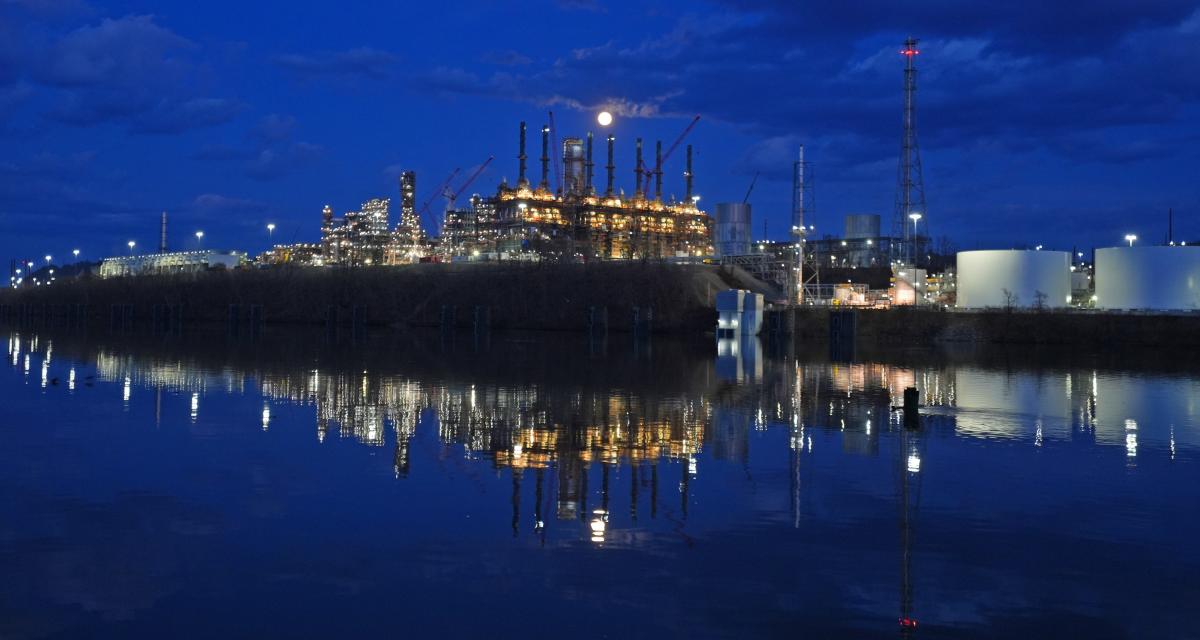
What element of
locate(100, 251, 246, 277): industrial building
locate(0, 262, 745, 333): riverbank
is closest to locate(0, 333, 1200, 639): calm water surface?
locate(0, 262, 745, 333): riverbank

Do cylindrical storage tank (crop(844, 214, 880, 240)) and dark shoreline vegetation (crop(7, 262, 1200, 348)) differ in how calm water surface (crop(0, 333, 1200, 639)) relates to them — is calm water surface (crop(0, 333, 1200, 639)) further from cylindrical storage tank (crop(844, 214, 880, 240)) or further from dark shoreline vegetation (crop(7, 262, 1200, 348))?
cylindrical storage tank (crop(844, 214, 880, 240))

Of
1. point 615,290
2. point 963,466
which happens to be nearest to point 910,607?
point 963,466

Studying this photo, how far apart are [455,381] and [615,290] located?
2276 inches

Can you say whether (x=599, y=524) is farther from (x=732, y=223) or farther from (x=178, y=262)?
(x=178, y=262)

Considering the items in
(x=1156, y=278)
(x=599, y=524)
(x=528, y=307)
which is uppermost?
(x=1156, y=278)

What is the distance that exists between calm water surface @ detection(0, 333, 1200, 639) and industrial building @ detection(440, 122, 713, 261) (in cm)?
10382

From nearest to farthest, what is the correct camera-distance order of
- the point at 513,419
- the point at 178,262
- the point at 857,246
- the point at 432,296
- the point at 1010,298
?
the point at 513,419, the point at 1010,298, the point at 432,296, the point at 857,246, the point at 178,262

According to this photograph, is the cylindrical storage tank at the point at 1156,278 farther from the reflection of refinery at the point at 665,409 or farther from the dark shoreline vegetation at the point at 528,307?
the reflection of refinery at the point at 665,409

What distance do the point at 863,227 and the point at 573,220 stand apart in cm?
3884

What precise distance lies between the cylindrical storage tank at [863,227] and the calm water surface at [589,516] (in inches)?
3760

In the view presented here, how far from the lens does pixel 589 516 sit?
1422 cm

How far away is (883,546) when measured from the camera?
1280 centimetres

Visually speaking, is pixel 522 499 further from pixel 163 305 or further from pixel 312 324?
pixel 163 305

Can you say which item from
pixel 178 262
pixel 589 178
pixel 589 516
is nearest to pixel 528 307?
pixel 589 178
